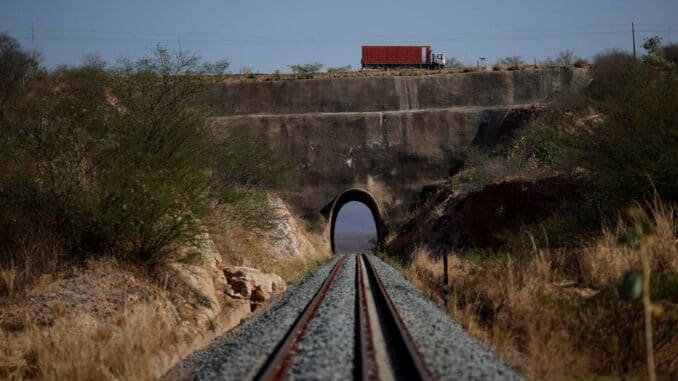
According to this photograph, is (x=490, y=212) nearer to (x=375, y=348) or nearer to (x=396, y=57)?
(x=375, y=348)

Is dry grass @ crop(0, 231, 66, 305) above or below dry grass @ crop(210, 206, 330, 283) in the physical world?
above

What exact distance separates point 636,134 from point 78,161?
37.6 feet

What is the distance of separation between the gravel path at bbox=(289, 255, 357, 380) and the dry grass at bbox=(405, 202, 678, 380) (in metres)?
1.96

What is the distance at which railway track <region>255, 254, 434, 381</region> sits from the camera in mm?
6957

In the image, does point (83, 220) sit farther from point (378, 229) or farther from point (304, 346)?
point (378, 229)

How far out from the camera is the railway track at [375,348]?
6.96 metres

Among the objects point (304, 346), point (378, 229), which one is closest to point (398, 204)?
point (378, 229)

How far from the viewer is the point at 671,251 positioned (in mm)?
9711

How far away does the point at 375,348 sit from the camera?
28.0 feet

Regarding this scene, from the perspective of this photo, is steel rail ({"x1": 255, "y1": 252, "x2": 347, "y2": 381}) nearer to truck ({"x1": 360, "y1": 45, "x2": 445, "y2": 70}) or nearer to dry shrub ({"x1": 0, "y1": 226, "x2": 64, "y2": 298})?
dry shrub ({"x1": 0, "y1": 226, "x2": 64, "y2": 298})

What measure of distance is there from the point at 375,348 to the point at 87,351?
12.1 ft

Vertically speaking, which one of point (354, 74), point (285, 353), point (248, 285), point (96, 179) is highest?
point (354, 74)

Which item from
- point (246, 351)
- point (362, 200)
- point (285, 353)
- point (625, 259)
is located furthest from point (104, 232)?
point (362, 200)

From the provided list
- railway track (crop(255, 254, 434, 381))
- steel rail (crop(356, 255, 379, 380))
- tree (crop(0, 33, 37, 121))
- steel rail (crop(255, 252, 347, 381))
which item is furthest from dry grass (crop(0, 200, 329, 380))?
tree (crop(0, 33, 37, 121))
